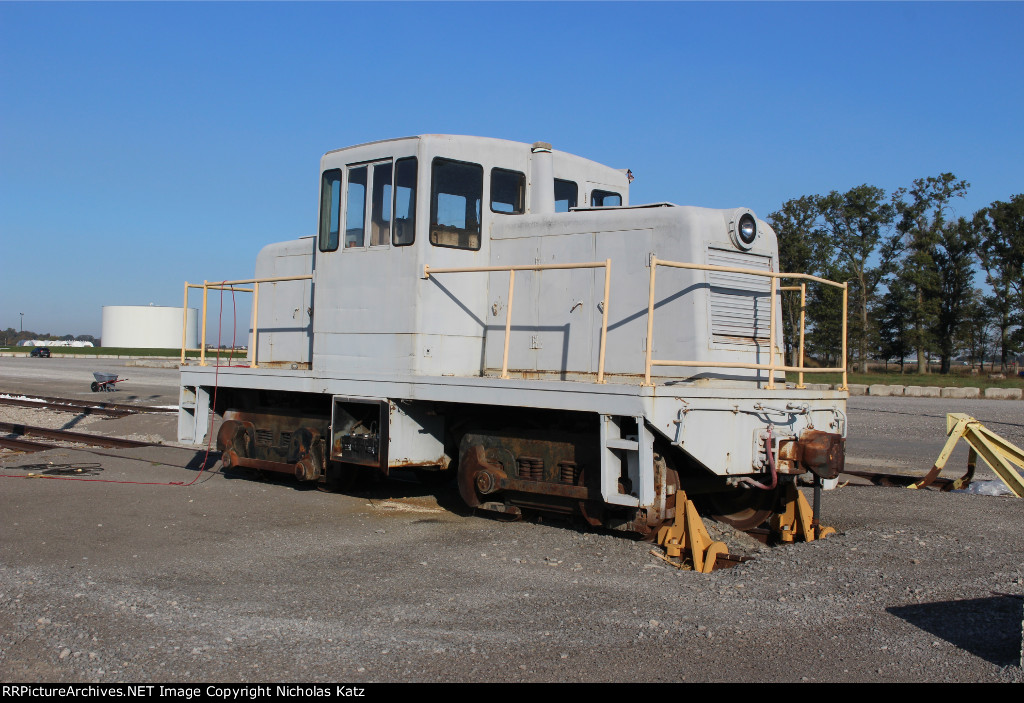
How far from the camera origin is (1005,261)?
46531 mm

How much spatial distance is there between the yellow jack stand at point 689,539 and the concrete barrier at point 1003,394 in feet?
81.5

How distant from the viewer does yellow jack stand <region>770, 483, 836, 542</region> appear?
7.02 meters

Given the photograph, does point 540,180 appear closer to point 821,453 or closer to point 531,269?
point 531,269

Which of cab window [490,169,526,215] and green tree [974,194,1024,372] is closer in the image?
cab window [490,169,526,215]

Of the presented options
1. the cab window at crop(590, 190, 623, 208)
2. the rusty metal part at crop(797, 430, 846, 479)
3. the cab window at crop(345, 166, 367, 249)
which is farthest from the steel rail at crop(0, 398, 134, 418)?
the rusty metal part at crop(797, 430, 846, 479)

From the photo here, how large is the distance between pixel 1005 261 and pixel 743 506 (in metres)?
46.9

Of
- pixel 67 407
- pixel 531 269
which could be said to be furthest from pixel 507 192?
pixel 67 407

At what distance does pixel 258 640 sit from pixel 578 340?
379 cm

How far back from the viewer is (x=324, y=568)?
5.79 m

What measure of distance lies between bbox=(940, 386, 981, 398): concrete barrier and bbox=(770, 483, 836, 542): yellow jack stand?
23013 millimetres

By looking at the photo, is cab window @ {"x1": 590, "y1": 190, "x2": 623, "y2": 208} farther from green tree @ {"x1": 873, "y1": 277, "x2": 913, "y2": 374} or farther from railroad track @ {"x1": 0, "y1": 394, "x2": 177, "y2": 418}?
green tree @ {"x1": 873, "y1": 277, "x2": 913, "y2": 374}

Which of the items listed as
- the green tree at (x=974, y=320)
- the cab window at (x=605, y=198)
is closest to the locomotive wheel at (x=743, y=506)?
the cab window at (x=605, y=198)

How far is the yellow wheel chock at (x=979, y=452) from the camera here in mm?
9094

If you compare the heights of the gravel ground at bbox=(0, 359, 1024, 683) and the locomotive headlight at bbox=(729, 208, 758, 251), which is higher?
the locomotive headlight at bbox=(729, 208, 758, 251)
